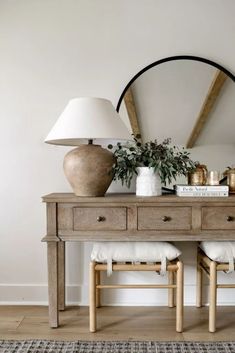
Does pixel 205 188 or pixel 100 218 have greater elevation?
pixel 205 188

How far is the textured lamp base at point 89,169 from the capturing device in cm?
190

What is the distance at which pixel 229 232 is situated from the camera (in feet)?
6.20

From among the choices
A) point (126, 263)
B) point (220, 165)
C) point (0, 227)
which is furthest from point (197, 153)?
point (0, 227)

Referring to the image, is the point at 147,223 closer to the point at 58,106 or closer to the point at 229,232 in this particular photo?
the point at 229,232

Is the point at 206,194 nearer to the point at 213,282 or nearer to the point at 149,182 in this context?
the point at 149,182

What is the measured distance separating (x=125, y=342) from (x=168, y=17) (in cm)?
203

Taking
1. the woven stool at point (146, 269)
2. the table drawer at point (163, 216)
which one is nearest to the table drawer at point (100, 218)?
the table drawer at point (163, 216)

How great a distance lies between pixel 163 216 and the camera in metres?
1.89

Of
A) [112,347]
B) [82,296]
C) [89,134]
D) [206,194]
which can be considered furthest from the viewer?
[82,296]

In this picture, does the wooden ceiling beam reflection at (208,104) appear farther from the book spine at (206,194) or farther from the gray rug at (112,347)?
the gray rug at (112,347)

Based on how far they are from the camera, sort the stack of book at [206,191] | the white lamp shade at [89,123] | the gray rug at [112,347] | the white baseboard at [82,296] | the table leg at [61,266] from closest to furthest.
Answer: the gray rug at [112,347] → the white lamp shade at [89,123] → the stack of book at [206,191] → the table leg at [61,266] → the white baseboard at [82,296]

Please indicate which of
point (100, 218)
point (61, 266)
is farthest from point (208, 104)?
point (61, 266)

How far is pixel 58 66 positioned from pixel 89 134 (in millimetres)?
718

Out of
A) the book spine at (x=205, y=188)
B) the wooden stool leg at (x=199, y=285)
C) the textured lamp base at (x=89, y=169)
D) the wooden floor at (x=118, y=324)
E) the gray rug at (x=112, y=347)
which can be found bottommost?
the wooden floor at (x=118, y=324)
